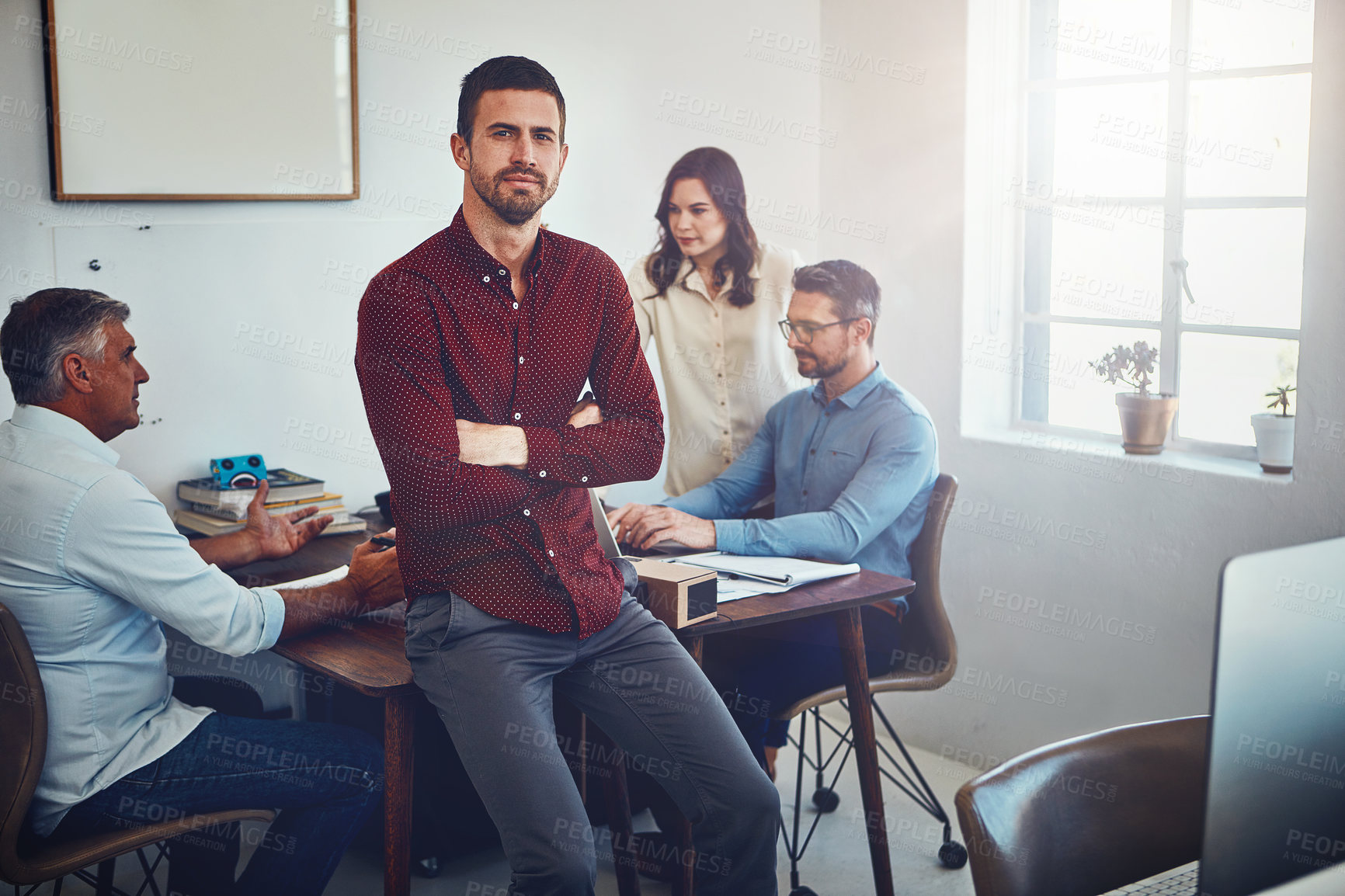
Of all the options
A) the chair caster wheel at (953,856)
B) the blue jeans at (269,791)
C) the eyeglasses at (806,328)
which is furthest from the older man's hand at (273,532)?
the chair caster wheel at (953,856)

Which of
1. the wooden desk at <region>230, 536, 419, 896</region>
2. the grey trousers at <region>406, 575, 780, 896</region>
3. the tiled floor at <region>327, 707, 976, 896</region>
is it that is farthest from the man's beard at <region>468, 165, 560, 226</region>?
the tiled floor at <region>327, 707, 976, 896</region>

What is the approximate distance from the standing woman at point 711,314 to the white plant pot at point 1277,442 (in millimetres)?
1197

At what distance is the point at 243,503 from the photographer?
2766 millimetres

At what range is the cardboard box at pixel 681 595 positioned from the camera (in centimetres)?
204

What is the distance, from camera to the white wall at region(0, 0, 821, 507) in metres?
2.69

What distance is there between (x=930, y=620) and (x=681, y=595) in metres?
0.91

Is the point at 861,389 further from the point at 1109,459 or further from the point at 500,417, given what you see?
the point at 500,417

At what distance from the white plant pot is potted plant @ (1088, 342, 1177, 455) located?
0.29 m

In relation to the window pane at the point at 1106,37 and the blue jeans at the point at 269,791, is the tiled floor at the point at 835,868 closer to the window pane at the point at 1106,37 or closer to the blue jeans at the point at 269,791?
the blue jeans at the point at 269,791

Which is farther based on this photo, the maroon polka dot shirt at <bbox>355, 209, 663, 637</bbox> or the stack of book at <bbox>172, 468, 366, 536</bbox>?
the stack of book at <bbox>172, 468, 366, 536</bbox>

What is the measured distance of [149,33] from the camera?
2.72 meters

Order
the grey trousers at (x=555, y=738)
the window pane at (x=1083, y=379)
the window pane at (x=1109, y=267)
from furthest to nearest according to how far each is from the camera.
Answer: the window pane at (x=1083, y=379)
the window pane at (x=1109, y=267)
the grey trousers at (x=555, y=738)

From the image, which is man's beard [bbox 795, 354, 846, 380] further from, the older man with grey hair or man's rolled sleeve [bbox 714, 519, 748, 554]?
the older man with grey hair

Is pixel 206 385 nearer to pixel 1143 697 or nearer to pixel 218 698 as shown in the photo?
pixel 218 698
